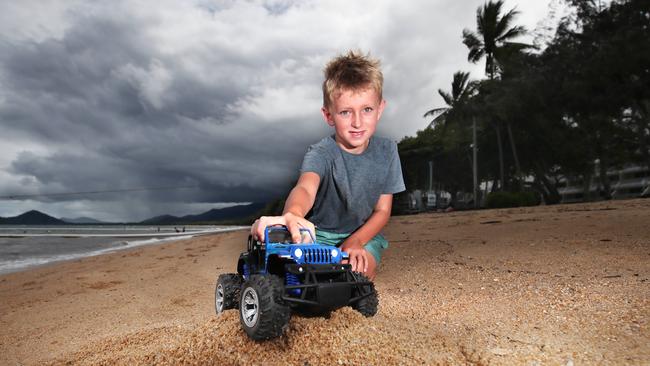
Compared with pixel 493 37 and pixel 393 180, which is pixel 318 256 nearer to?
pixel 393 180

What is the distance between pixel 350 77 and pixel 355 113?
248mm

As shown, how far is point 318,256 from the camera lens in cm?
249

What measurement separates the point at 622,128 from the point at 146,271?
3366cm

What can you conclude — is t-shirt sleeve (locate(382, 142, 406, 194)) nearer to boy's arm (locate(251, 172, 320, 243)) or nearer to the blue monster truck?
boy's arm (locate(251, 172, 320, 243))

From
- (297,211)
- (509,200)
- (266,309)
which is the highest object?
(509,200)

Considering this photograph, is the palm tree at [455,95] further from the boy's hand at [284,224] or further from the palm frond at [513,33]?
the boy's hand at [284,224]

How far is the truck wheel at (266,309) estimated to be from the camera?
2.26 m

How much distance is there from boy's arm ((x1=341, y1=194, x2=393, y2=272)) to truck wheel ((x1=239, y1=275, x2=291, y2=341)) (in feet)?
1.91

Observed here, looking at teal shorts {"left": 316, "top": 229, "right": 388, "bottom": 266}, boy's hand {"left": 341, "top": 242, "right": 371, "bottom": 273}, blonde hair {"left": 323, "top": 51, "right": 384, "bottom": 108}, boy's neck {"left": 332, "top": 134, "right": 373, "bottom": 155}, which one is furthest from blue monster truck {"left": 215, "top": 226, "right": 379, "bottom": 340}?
blonde hair {"left": 323, "top": 51, "right": 384, "bottom": 108}

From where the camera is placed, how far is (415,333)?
3096 mm

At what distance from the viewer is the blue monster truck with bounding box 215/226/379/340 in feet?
7.52

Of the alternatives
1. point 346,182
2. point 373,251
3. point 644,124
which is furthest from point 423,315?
point 644,124

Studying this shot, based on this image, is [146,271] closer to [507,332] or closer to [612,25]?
[507,332]

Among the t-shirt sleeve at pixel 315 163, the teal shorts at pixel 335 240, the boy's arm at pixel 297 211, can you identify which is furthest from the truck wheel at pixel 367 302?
the t-shirt sleeve at pixel 315 163
